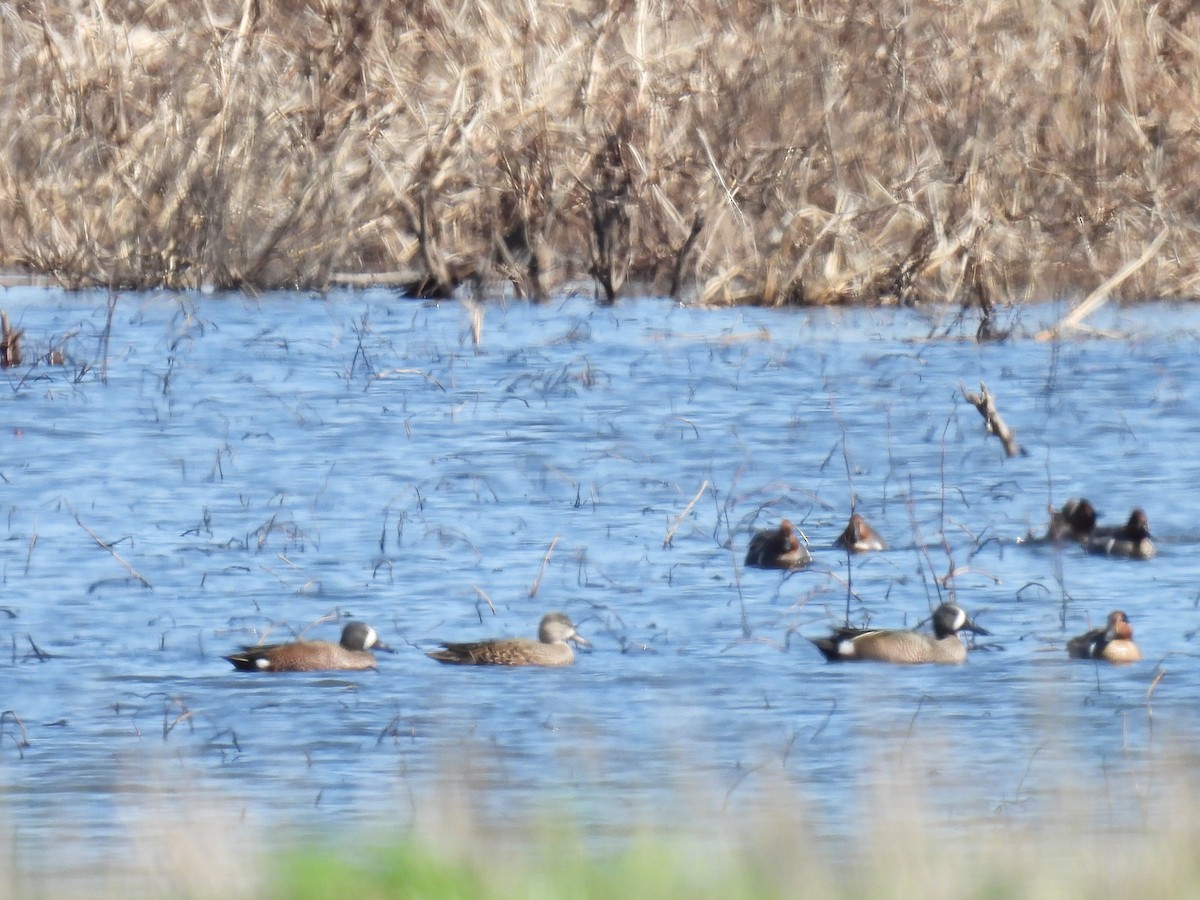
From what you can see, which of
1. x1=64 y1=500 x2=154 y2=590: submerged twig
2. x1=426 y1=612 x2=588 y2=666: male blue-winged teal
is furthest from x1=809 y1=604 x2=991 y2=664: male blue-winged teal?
x1=64 y1=500 x2=154 y2=590: submerged twig

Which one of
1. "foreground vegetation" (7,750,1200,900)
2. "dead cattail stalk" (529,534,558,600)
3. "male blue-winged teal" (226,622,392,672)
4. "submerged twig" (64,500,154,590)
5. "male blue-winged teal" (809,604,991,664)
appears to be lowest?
"submerged twig" (64,500,154,590)

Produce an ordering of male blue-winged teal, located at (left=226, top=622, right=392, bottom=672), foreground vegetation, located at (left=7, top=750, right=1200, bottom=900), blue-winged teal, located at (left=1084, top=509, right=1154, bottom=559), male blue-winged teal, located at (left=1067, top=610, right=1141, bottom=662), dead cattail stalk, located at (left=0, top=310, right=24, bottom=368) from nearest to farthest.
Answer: foreground vegetation, located at (left=7, top=750, right=1200, bottom=900)
male blue-winged teal, located at (left=226, top=622, right=392, bottom=672)
male blue-winged teal, located at (left=1067, top=610, right=1141, bottom=662)
blue-winged teal, located at (left=1084, top=509, right=1154, bottom=559)
dead cattail stalk, located at (left=0, top=310, right=24, bottom=368)

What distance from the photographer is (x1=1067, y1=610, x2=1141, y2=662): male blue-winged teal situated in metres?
8.46

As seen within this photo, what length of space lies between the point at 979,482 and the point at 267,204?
34.6 ft

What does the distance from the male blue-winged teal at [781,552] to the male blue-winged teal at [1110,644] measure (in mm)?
1872

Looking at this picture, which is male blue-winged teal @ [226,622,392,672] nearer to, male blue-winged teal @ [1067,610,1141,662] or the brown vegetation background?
male blue-winged teal @ [1067,610,1141,662]

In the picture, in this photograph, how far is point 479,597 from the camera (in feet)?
32.2

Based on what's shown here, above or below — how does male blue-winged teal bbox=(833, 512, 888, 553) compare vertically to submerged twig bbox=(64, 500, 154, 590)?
above

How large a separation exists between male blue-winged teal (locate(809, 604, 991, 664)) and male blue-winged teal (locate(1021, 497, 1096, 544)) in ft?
7.19

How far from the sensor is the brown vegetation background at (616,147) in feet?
68.7

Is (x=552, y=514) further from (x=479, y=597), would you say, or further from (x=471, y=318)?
(x=471, y=318)

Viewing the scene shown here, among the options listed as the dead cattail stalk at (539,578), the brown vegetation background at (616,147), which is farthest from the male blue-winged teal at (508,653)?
the brown vegetation background at (616,147)

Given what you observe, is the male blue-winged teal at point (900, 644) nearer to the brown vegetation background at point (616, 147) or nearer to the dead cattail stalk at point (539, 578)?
the dead cattail stalk at point (539, 578)

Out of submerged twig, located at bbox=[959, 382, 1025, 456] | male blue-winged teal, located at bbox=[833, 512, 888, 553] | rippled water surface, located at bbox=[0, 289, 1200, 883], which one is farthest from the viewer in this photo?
submerged twig, located at bbox=[959, 382, 1025, 456]
